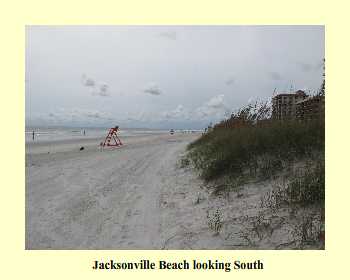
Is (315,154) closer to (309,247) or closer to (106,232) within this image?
(309,247)

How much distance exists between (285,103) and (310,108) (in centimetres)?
171

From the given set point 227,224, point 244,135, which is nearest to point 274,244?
point 227,224

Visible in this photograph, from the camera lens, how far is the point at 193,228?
4547mm

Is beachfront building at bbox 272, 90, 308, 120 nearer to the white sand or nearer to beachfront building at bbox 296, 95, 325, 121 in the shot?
beachfront building at bbox 296, 95, 325, 121

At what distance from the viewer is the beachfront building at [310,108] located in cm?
705

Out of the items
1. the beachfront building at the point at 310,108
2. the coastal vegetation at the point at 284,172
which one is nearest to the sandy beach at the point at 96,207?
the coastal vegetation at the point at 284,172

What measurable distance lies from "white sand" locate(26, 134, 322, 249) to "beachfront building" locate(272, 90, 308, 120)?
3259mm

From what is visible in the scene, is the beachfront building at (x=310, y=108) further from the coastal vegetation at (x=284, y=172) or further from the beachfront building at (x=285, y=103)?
the coastal vegetation at (x=284, y=172)

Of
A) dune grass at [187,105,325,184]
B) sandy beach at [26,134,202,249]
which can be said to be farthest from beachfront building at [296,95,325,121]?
sandy beach at [26,134,202,249]

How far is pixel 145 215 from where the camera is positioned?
17.6 feet

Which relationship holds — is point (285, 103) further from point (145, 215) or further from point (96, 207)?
point (96, 207)

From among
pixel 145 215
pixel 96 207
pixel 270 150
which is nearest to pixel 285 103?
pixel 270 150

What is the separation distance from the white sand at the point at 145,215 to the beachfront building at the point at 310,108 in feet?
8.93

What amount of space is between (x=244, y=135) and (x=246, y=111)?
370cm
